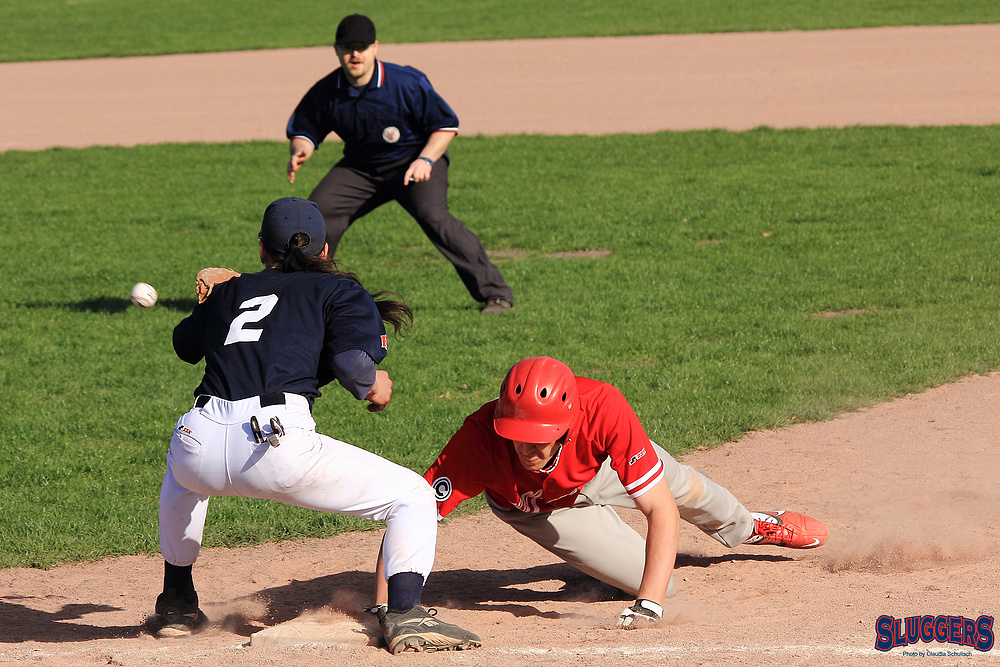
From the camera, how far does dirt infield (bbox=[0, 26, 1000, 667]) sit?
13.4ft

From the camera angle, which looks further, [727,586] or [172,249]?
[172,249]

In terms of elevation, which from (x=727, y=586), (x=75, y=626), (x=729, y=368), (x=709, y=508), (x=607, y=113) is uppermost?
(x=607, y=113)

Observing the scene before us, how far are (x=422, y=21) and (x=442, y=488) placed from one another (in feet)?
85.7

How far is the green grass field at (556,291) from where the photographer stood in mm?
7152

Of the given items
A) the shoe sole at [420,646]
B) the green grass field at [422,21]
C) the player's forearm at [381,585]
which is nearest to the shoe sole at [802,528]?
the shoe sole at [420,646]

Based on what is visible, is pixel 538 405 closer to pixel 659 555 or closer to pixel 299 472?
pixel 659 555

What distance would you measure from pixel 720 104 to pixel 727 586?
49.3ft

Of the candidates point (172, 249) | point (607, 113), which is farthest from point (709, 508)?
point (607, 113)

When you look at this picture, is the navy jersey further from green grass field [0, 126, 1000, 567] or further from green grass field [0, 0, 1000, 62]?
green grass field [0, 0, 1000, 62]

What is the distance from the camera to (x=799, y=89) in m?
19.5

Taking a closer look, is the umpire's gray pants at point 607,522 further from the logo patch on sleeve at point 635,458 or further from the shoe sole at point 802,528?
the logo patch on sleeve at point 635,458

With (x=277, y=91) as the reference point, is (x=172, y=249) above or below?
below

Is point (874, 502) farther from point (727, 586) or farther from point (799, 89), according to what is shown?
point (799, 89)

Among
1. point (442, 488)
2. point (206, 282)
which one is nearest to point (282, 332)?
point (206, 282)
